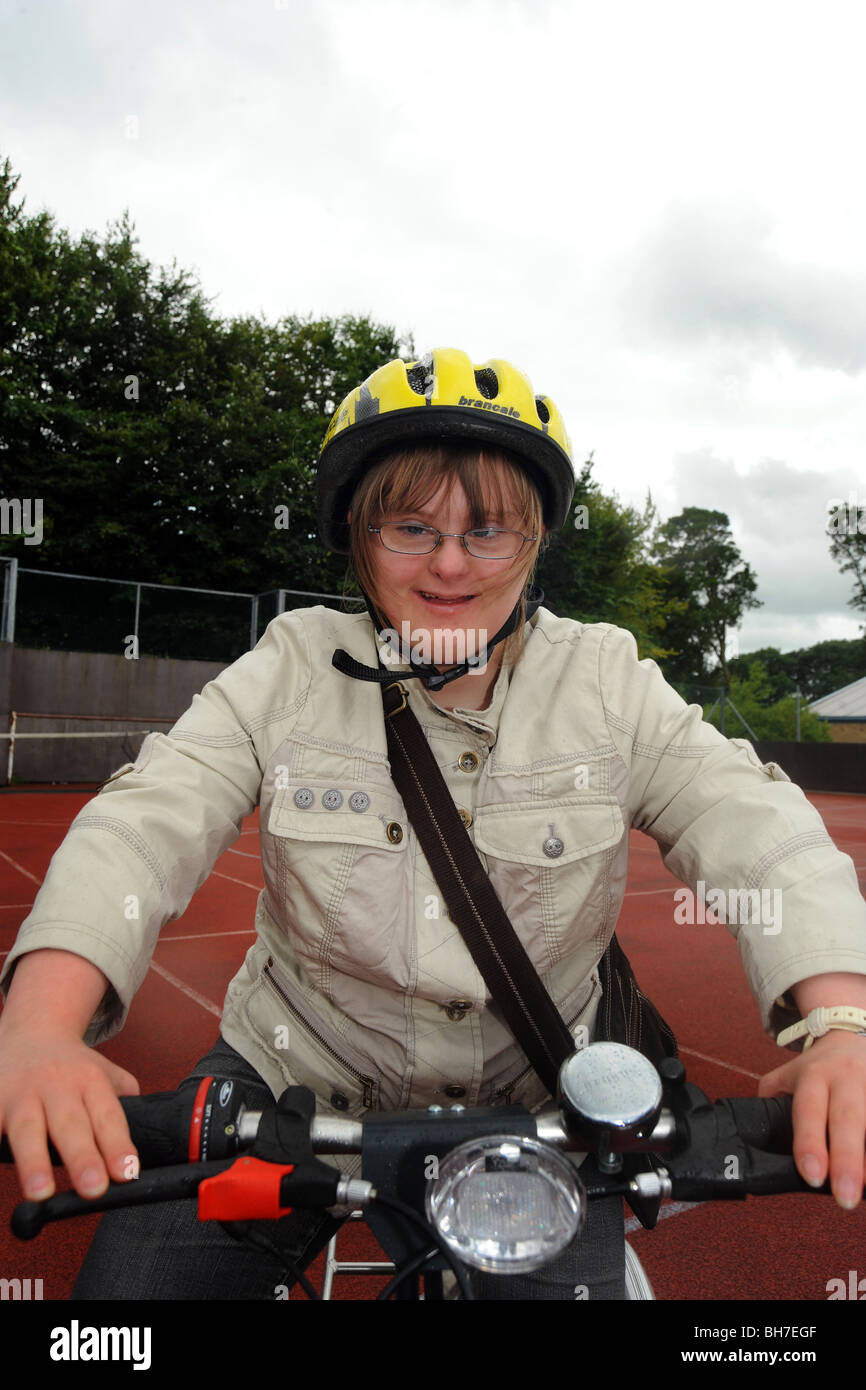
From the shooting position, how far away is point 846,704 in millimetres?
44625

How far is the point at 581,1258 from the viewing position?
131 cm

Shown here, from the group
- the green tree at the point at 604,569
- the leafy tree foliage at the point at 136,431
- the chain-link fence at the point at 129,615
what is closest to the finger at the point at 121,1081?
the chain-link fence at the point at 129,615

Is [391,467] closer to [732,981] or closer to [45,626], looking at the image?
[732,981]

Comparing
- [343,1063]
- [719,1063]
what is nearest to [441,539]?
[343,1063]

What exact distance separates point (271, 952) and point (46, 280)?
22.6 meters

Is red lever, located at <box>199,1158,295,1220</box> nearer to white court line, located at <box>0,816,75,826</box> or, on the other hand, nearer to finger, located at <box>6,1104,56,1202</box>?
finger, located at <box>6,1104,56,1202</box>

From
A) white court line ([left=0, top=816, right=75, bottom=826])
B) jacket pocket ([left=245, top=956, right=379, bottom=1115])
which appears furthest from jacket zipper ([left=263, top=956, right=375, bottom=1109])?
white court line ([left=0, top=816, right=75, bottom=826])

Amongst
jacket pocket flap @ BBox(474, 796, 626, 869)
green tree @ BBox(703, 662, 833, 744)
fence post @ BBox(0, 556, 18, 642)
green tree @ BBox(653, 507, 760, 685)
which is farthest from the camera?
green tree @ BBox(653, 507, 760, 685)

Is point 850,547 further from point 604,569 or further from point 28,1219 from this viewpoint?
point 28,1219

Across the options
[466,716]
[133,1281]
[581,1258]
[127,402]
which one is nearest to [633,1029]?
[581,1258]

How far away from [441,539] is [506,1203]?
1161mm

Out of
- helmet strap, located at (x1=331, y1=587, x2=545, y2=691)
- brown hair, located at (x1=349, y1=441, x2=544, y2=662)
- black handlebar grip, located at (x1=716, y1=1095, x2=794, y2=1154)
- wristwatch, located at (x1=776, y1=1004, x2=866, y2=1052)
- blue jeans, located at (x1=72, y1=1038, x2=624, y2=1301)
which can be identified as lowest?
blue jeans, located at (x1=72, y1=1038, x2=624, y2=1301)

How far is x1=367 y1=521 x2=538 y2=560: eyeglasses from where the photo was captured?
67.4 inches

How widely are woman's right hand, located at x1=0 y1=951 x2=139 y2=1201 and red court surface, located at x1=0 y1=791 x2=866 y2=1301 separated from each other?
1.53 metres
